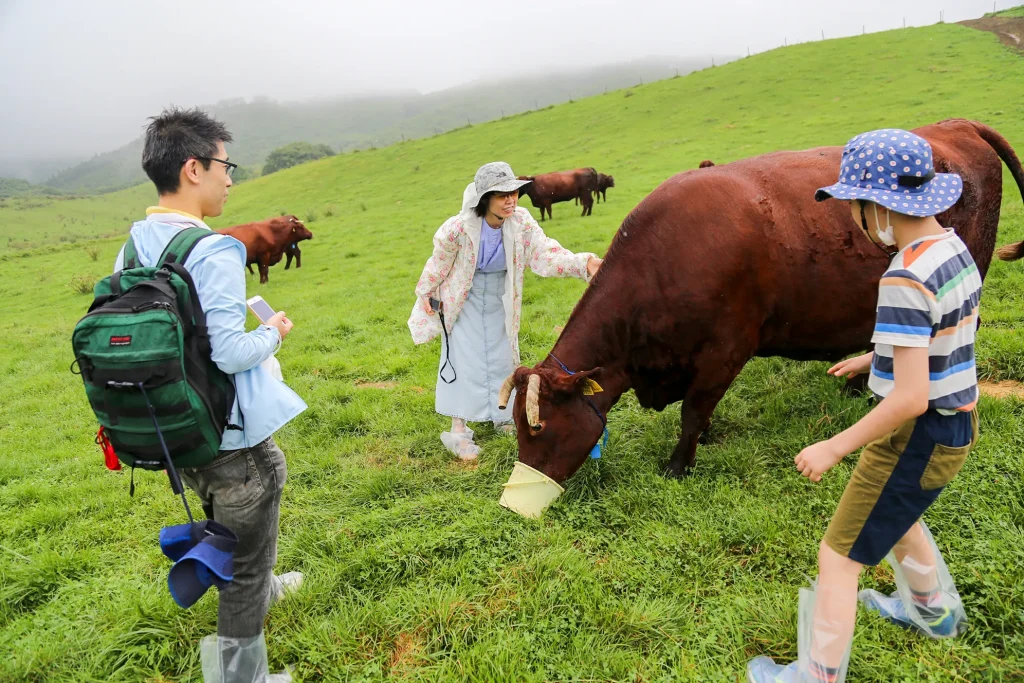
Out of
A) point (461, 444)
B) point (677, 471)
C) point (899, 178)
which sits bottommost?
point (677, 471)

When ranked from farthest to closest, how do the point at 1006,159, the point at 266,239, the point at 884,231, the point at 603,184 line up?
the point at 603,184, the point at 266,239, the point at 1006,159, the point at 884,231

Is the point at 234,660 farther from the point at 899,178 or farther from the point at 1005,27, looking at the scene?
the point at 1005,27

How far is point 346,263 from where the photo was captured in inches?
598

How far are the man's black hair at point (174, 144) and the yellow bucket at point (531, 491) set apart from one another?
2.47 m

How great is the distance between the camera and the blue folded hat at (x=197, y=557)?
2104 mm

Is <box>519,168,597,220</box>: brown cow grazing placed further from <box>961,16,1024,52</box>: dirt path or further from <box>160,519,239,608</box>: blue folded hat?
<box>961,16,1024,52</box>: dirt path

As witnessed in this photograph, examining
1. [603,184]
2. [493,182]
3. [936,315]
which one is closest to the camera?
[936,315]

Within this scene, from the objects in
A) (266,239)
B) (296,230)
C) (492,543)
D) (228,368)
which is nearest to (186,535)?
(228,368)

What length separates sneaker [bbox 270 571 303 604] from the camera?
3.26 metres

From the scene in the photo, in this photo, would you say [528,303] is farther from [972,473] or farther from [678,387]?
[972,473]

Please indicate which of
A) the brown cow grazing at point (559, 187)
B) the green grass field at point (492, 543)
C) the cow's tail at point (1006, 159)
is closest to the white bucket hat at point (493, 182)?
the green grass field at point (492, 543)

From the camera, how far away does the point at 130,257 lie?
2.29 m

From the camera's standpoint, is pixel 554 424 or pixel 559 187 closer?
pixel 554 424

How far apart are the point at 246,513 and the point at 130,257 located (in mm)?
1132
